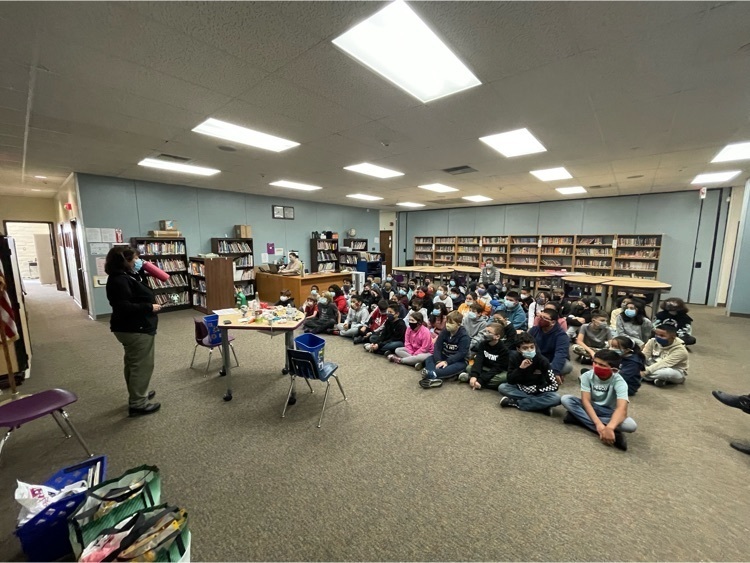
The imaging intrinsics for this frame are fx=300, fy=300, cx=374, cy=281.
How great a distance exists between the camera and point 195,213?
25.3ft

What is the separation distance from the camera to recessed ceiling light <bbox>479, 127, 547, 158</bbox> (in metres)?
4.02

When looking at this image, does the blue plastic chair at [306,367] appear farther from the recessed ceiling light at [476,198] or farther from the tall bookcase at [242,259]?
the recessed ceiling light at [476,198]

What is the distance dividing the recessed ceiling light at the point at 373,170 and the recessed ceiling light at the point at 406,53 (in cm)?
286

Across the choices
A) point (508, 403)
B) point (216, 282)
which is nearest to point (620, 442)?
point (508, 403)

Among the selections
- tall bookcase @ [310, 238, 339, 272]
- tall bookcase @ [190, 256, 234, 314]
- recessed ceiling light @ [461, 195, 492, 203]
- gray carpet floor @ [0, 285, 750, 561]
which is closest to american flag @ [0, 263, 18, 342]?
gray carpet floor @ [0, 285, 750, 561]

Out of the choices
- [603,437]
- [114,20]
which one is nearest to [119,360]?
[114,20]

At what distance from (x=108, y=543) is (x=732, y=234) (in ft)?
40.2

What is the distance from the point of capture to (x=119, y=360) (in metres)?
4.32

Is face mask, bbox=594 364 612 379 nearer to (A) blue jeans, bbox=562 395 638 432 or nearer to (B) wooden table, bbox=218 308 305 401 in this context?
(A) blue jeans, bbox=562 395 638 432

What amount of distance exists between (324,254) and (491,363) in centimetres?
793

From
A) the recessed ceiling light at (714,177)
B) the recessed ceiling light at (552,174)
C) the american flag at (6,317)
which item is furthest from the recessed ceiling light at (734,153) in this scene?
the american flag at (6,317)

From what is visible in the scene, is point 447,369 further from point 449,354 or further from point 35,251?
point 35,251

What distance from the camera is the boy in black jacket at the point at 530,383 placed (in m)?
3.00

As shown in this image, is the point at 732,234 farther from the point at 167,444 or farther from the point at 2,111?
the point at 2,111
